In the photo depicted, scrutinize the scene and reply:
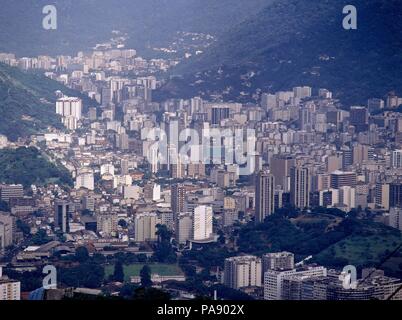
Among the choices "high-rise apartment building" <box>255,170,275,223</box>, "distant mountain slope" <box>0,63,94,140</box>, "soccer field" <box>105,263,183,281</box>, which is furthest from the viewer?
"distant mountain slope" <box>0,63,94,140</box>

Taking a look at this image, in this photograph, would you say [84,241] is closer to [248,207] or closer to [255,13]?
[248,207]

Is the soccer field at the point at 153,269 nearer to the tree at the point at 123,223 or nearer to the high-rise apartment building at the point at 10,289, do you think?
the high-rise apartment building at the point at 10,289

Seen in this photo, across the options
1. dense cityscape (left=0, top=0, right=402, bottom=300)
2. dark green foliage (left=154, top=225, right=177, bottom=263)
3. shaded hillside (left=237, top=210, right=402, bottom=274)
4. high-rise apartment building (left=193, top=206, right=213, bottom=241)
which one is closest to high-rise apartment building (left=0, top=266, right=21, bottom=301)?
dense cityscape (left=0, top=0, right=402, bottom=300)

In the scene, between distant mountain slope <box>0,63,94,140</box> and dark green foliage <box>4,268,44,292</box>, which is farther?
distant mountain slope <box>0,63,94,140</box>

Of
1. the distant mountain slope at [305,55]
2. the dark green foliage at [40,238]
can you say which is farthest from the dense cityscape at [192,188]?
the distant mountain slope at [305,55]

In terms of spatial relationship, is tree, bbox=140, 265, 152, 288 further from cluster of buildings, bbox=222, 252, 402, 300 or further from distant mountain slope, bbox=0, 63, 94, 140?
distant mountain slope, bbox=0, 63, 94, 140

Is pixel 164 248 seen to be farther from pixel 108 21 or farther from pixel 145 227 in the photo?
pixel 108 21
